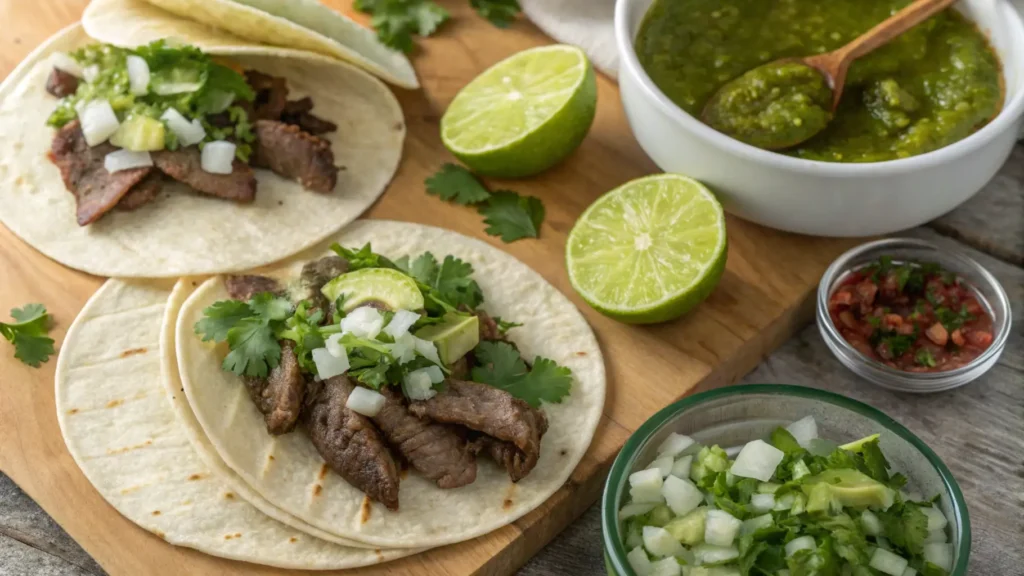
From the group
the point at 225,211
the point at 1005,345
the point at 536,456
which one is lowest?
the point at 1005,345

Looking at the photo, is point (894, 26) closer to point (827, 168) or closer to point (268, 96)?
point (827, 168)

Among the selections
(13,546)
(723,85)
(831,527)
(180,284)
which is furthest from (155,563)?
(723,85)

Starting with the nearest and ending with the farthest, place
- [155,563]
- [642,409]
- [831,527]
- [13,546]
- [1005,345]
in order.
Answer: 1. [831,527]
2. [155,563]
3. [13,546]
4. [642,409]
5. [1005,345]

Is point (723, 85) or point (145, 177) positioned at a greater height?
point (145, 177)

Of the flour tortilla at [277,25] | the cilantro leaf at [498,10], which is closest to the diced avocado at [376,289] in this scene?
the flour tortilla at [277,25]

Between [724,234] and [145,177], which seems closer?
[724,234]

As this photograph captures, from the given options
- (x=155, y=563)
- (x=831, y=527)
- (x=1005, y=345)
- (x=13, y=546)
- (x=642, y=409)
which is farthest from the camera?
(x=1005, y=345)

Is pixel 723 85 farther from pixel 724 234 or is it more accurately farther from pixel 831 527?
pixel 831 527
